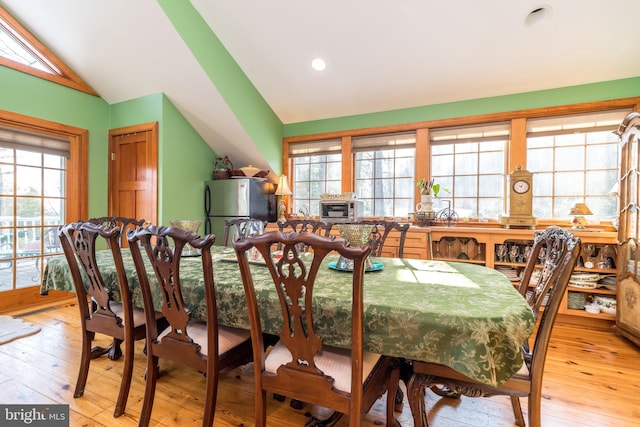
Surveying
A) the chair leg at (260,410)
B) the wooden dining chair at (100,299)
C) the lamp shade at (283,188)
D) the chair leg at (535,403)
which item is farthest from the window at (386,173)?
the chair leg at (260,410)

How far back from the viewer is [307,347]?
1.13m

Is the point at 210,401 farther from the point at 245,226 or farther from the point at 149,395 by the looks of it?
the point at 245,226

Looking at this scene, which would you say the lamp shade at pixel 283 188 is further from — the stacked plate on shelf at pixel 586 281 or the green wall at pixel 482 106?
the stacked plate on shelf at pixel 586 281

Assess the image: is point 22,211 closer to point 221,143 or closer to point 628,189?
point 221,143

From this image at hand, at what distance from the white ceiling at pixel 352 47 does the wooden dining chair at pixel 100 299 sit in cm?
230

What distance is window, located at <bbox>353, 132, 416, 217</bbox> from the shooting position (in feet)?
13.2

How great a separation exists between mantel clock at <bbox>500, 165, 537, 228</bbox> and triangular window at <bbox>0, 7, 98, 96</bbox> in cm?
502

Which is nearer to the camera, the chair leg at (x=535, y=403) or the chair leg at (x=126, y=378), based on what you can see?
the chair leg at (x=535, y=403)

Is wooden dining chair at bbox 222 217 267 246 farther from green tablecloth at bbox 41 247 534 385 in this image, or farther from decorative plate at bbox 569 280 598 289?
decorative plate at bbox 569 280 598 289

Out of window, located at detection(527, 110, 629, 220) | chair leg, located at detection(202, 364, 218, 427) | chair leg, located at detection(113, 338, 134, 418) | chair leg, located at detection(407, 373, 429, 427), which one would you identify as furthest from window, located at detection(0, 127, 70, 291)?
window, located at detection(527, 110, 629, 220)

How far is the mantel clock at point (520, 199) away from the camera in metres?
3.13

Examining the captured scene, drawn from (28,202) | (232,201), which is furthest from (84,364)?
(28,202)

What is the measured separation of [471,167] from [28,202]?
197 inches

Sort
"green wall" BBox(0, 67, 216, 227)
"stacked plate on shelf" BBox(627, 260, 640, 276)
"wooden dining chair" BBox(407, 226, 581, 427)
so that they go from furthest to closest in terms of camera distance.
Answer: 1. "green wall" BBox(0, 67, 216, 227)
2. "stacked plate on shelf" BBox(627, 260, 640, 276)
3. "wooden dining chair" BBox(407, 226, 581, 427)
